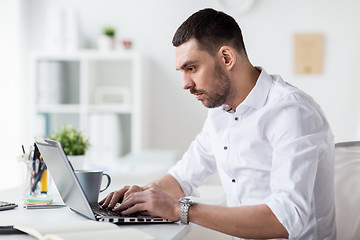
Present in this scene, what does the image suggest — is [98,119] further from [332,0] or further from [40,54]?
[332,0]

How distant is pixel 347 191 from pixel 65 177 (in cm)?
81

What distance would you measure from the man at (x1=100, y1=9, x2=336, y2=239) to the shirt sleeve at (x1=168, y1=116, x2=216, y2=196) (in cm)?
2

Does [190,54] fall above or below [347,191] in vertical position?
above

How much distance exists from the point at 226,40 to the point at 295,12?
85.3 inches

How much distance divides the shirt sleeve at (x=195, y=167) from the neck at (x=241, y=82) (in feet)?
0.66

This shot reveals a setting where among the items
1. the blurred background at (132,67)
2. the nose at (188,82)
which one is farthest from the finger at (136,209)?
the blurred background at (132,67)

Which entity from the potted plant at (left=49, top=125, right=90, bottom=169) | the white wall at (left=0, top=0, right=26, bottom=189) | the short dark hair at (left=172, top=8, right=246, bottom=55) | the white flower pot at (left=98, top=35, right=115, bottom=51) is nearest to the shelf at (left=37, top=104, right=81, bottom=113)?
the white wall at (left=0, top=0, right=26, bottom=189)

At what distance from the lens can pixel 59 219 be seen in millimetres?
1310

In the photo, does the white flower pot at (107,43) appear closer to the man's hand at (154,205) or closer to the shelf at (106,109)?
the shelf at (106,109)

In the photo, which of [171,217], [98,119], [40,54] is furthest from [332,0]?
[171,217]

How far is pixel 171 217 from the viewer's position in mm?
1245

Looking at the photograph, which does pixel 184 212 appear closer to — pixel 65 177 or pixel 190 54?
pixel 65 177

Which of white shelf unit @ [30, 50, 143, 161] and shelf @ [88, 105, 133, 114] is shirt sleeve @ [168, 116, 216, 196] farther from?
shelf @ [88, 105, 133, 114]

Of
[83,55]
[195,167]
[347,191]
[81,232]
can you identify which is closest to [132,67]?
[83,55]
